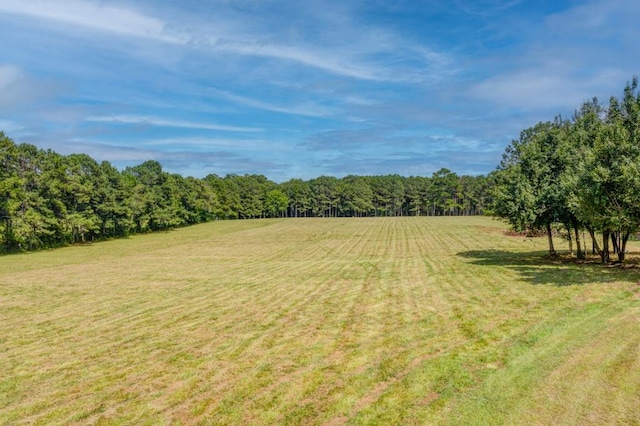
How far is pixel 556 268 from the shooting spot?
24766 mm

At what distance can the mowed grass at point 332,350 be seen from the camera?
823cm

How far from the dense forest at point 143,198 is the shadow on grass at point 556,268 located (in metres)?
5.98

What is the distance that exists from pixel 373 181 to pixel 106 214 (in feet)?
387

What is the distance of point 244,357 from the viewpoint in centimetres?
1141

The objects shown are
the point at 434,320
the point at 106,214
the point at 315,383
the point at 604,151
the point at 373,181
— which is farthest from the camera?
the point at 373,181

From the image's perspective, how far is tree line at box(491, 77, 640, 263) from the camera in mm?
20625

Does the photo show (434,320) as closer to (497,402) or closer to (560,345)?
(560,345)

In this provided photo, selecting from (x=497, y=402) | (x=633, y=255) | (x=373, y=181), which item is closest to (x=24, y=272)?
(x=497, y=402)

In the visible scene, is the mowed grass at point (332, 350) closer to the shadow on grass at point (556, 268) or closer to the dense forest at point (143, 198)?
the shadow on grass at point (556, 268)

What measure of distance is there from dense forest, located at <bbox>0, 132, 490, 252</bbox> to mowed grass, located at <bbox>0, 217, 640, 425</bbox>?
18407 millimetres

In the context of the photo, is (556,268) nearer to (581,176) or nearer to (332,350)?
(581,176)

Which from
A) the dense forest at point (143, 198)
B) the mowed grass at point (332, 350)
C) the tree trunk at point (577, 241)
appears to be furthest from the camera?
the dense forest at point (143, 198)

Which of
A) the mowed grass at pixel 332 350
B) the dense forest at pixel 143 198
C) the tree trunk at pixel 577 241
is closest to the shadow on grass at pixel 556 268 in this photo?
the mowed grass at pixel 332 350

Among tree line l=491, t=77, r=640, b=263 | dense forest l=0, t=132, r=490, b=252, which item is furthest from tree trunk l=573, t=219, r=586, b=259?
dense forest l=0, t=132, r=490, b=252
